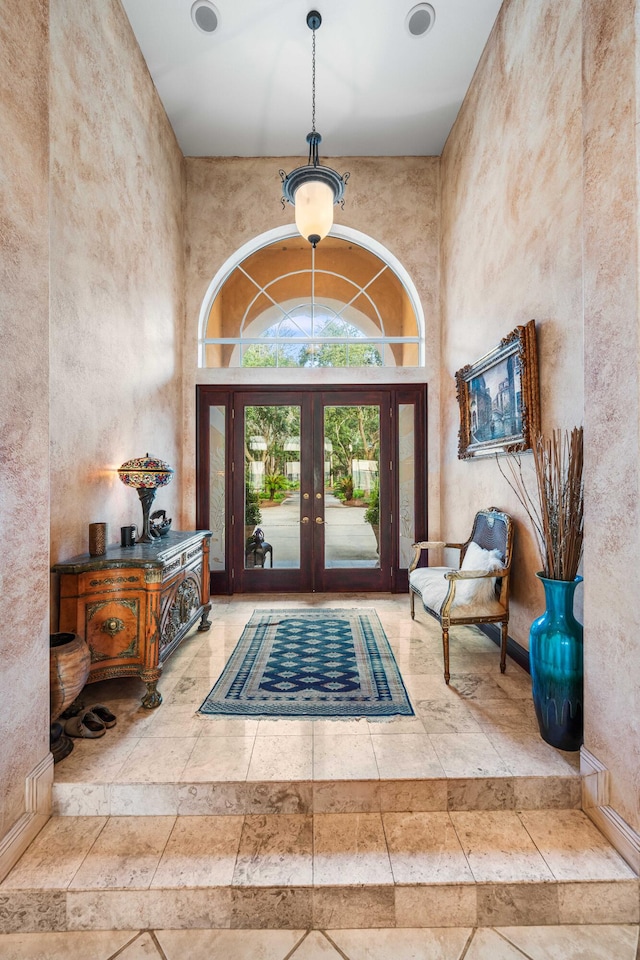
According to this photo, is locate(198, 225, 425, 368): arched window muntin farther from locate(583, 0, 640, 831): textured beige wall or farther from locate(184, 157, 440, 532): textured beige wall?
locate(583, 0, 640, 831): textured beige wall

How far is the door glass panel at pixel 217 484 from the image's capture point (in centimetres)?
509

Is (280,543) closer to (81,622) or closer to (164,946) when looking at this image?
(81,622)

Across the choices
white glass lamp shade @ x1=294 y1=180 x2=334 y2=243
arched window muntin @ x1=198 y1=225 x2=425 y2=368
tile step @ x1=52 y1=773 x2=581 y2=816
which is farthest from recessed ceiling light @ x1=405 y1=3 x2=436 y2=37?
tile step @ x1=52 y1=773 x2=581 y2=816

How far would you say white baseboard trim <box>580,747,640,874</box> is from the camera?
1.69 metres

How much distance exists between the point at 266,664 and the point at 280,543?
2.00 meters

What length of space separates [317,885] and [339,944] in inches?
7.0

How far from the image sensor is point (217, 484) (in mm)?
5113

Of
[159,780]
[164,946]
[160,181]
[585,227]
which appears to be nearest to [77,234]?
[160,181]

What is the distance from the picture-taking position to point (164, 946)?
1.56m

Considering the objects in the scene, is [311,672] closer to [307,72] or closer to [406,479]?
[406,479]

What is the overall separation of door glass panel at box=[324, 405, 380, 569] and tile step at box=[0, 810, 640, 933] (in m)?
3.37

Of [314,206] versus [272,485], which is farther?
[272,485]

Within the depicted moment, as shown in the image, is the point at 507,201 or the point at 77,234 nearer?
the point at 77,234

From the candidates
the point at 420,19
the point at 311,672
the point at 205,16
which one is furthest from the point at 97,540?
the point at 420,19
